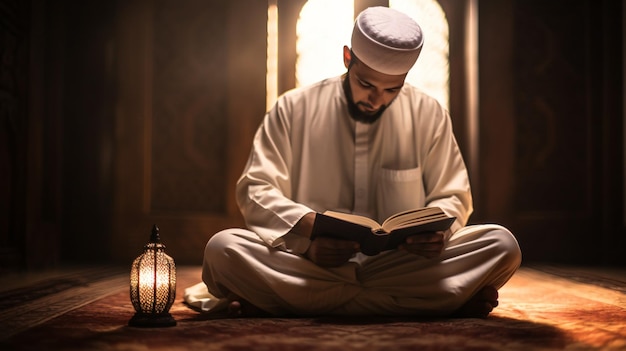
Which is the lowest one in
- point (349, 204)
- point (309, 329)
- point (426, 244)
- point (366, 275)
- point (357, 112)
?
point (309, 329)

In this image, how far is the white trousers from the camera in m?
2.40

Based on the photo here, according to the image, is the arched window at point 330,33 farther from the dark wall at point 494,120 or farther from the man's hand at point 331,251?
the man's hand at point 331,251

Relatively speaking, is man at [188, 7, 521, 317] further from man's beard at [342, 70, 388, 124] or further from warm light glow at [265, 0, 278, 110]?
warm light glow at [265, 0, 278, 110]

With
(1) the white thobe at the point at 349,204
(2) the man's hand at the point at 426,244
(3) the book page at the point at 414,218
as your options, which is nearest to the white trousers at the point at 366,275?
(1) the white thobe at the point at 349,204

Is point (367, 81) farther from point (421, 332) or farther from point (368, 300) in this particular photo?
point (421, 332)

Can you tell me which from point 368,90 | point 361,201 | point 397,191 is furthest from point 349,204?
point 368,90

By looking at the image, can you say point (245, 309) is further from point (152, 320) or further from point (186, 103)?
point (186, 103)

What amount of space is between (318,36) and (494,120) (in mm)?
1399

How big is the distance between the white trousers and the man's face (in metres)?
0.52

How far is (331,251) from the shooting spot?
2291mm

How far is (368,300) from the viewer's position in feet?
8.20

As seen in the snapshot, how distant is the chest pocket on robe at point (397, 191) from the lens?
103 inches

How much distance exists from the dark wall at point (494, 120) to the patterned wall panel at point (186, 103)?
0.09 ft

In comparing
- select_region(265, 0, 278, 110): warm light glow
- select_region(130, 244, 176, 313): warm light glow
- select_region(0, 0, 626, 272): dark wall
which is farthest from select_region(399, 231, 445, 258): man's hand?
select_region(265, 0, 278, 110): warm light glow
